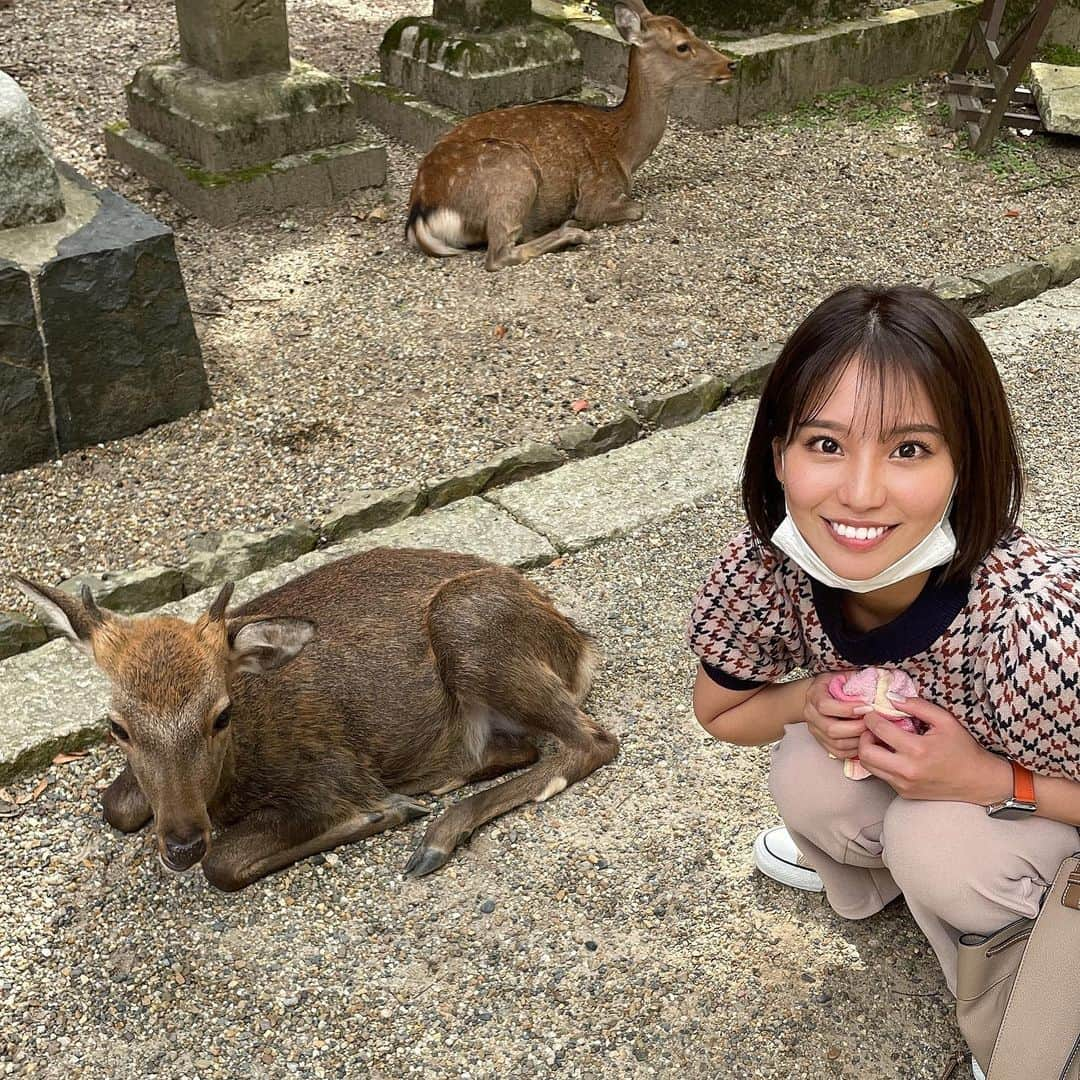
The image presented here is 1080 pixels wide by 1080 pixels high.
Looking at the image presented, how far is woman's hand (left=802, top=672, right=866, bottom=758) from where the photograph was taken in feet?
8.11

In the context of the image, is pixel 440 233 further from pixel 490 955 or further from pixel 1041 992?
pixel 1041 992

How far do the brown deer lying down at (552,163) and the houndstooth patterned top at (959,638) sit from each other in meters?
4.11

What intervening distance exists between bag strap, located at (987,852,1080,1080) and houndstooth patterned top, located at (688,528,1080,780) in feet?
0.80

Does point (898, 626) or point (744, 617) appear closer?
point (898, 626)

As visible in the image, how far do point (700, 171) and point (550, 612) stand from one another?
449cm

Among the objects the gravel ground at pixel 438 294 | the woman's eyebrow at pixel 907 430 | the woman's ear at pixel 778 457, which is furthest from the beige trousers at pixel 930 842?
the gravel ground at pixel 438 294

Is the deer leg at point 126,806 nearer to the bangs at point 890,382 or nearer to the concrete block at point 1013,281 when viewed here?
the bangs at point 890,382

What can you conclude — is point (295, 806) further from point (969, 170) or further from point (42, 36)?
point (42, 36)

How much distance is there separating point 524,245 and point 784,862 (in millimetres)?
4078

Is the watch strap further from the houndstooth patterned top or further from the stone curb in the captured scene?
the stone curb

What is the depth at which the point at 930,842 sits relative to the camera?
249 centimetres

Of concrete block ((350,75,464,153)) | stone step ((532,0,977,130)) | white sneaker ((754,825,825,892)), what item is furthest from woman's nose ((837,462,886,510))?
stone step ((532,0,977,130))

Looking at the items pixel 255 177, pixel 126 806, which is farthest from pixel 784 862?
pixel 255 177

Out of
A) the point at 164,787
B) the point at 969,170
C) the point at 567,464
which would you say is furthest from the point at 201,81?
the point at 164,787
